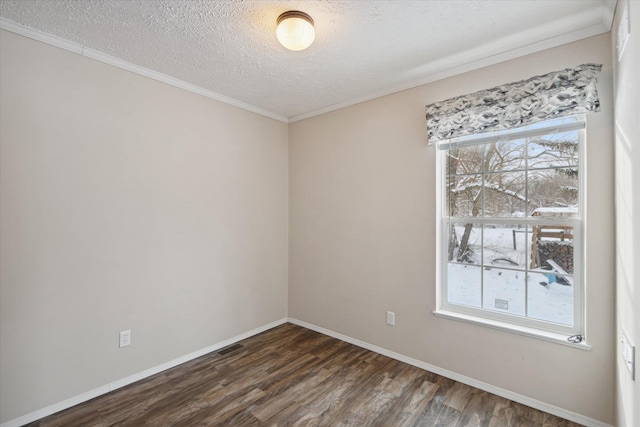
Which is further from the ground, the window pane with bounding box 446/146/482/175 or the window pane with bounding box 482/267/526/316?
the window pane with bounding box 446/146/482/175

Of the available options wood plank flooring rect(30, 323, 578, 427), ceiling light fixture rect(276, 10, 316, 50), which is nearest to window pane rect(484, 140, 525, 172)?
ceiling light fixture rect(276, 10, 316, 50)

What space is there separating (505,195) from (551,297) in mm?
805

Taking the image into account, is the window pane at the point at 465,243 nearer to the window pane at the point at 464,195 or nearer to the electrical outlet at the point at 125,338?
the window pane at the point at 464,195

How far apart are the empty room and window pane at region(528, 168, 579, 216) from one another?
1cm

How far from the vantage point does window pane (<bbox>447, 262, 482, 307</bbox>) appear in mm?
2445

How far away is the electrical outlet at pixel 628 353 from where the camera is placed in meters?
1.32

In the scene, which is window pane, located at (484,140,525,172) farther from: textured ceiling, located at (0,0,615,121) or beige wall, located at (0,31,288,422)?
beige wall, located at (0,31,288,422)

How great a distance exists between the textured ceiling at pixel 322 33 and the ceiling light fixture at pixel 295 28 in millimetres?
39

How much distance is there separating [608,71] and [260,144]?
3.03 m

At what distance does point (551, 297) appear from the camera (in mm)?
2119

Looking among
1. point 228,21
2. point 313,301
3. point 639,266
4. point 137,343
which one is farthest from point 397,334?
point 228,21

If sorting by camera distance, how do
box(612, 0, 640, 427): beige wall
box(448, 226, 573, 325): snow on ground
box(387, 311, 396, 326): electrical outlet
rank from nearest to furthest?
box(612, 0, 640, 427): beige wall
box(448, 226, 573, 325): snow on ground
box(387, 311, 396, 326): electrical outlet

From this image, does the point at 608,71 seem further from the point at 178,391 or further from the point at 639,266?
the point at 178,391

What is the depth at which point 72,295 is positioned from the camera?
212 cm
